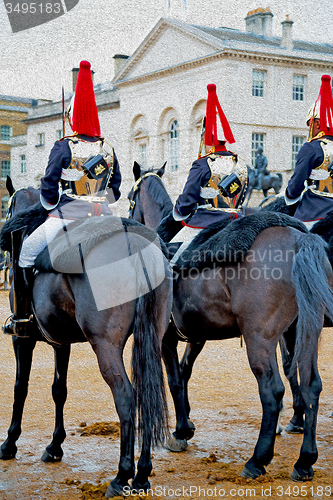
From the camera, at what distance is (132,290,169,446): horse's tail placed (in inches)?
174

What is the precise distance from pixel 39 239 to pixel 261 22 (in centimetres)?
3737

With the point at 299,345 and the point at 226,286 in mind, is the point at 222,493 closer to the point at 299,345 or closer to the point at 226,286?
the point at 299,345

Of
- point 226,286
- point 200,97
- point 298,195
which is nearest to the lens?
point 226,286

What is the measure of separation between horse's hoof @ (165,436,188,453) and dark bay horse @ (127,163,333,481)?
88cm

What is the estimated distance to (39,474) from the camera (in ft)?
16.1

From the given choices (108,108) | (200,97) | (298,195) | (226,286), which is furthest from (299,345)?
(108,108)

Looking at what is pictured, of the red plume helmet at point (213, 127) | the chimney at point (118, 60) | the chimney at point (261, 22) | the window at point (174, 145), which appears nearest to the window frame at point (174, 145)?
the window at point (174, 145)

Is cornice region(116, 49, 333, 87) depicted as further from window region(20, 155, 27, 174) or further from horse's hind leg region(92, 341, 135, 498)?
horse's hind leg region(92, 341, 135, 498)

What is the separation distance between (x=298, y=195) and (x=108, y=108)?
3731 cm

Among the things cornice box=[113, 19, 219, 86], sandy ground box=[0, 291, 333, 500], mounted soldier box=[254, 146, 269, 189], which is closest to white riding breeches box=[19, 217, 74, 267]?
sandy ground box=[0, 291, 333, 500]

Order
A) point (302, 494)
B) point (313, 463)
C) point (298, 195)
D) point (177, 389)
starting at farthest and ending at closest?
point (298, 195) → point (177, 389) → point (313, 463) → point (302, 494)

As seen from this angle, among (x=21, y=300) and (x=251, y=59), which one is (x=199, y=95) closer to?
(x=251, y=59)

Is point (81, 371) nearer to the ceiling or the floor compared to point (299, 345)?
nearer to the floor

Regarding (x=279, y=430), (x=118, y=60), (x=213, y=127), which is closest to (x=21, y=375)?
(x=279, y=430)
